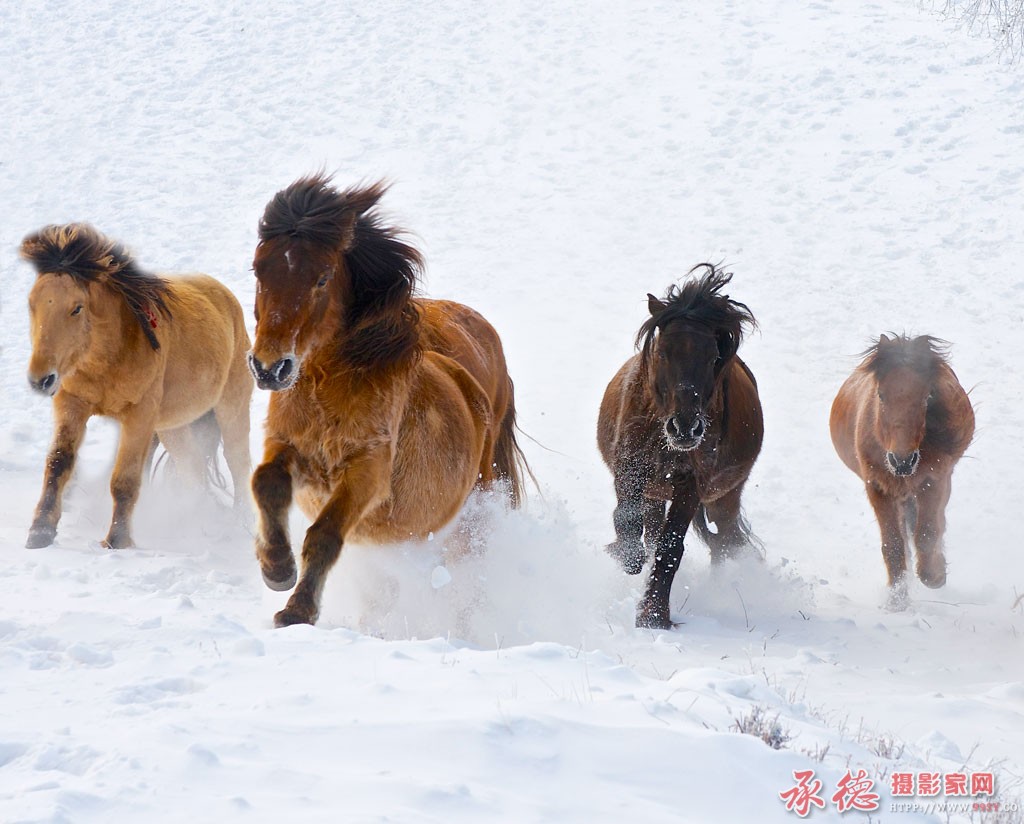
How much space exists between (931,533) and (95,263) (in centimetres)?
654

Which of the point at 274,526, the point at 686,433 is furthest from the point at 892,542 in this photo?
the point at 274,526

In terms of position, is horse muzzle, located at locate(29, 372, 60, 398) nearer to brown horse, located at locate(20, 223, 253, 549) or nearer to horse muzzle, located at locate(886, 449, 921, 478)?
brown horse, located at locate(20, 223, 253, 549)

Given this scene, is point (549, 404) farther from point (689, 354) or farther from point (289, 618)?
point (289, 618)

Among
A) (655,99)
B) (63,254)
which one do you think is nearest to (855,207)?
(655,99)

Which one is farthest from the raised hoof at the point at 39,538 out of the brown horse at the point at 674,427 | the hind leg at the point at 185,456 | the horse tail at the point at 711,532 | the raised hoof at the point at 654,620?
the horse tail at the point at 711,532

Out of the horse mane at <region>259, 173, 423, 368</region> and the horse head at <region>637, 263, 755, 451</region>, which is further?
the horse head at <region>637, 263, 755, 451</region>

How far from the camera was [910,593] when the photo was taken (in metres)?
8.47

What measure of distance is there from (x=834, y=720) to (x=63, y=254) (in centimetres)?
560

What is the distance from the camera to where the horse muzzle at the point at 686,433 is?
640 centimetres

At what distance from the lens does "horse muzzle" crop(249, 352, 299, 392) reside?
444 centimetres

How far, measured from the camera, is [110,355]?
282 inches

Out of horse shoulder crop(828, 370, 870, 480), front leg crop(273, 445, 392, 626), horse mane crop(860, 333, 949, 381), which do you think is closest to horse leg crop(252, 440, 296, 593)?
front leg crop(273, 445, 392, 626)

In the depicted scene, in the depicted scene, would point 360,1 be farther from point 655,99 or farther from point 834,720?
point 834,720

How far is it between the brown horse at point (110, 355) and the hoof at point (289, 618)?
2993 millimetres
